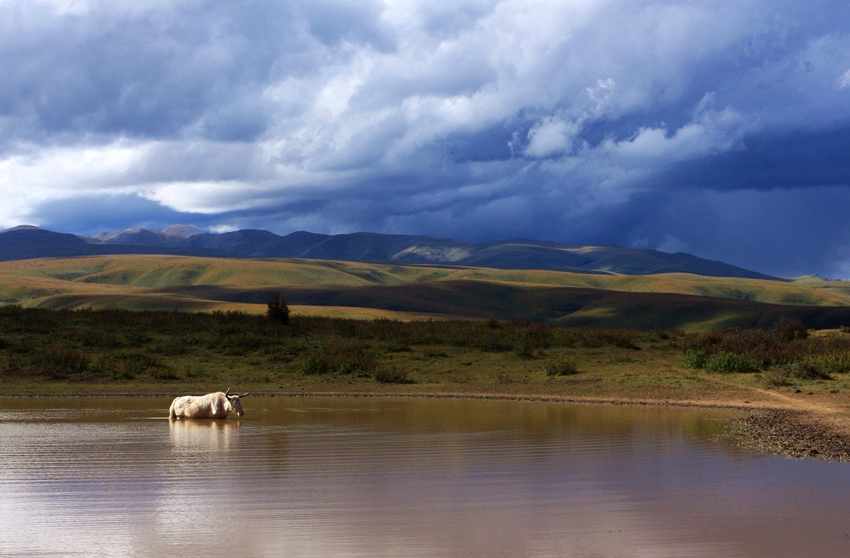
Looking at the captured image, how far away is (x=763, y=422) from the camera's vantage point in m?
17.9

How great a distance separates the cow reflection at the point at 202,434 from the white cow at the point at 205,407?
439 millimetres

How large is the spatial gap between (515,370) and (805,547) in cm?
2419

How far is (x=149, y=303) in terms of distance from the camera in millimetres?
96438

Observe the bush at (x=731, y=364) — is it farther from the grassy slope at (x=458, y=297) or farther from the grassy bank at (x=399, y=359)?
the grassy slope at (x=458, y=297)

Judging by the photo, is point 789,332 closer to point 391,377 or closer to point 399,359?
point 399,359

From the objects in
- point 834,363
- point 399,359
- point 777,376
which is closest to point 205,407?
point 399,359

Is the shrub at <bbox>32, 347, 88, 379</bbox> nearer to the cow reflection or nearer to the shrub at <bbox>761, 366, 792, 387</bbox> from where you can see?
the cow reflection

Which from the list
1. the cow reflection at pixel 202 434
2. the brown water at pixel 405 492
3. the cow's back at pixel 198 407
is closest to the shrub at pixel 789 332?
the brown water at pixel 405 492

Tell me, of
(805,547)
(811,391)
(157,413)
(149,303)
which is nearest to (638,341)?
(811,391)

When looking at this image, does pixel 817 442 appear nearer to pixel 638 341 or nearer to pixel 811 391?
pixel 811 391

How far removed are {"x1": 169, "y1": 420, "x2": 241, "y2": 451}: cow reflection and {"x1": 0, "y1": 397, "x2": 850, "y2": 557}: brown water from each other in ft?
0.22

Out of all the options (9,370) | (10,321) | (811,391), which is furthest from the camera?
(10,321)

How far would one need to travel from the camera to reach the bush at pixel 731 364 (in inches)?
1162

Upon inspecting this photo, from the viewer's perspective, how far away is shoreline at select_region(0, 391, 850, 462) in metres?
13.8
